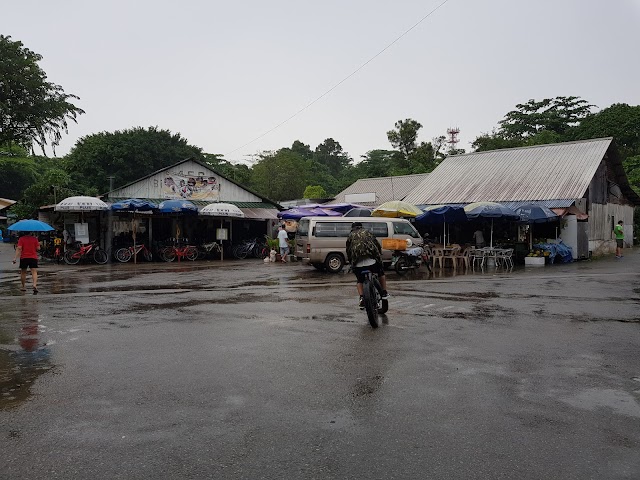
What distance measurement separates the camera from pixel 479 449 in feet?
12.0

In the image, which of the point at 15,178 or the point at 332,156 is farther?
the point at 332,156

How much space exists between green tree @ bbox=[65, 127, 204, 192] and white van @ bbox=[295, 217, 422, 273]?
27051 mm

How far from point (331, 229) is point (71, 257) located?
38.8ft

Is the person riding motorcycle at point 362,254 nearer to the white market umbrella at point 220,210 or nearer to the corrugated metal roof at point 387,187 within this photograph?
the white market umbrella at point 220,210

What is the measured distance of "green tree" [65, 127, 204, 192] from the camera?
4147cm

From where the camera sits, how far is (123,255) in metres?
23.4

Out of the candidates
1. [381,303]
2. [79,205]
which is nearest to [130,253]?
[79,205]

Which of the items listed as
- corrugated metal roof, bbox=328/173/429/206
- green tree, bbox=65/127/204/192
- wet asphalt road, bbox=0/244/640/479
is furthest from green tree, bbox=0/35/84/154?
wet asphalt road, bbox=0/244/640/479

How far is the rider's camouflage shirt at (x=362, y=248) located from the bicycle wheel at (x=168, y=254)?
16993 millimetres

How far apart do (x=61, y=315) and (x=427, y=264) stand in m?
13.3

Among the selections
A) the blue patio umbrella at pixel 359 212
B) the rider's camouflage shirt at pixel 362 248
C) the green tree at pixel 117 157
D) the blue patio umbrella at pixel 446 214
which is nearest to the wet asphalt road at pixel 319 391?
the rider's camouflage shirt at pixel 362 248

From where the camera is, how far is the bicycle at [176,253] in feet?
79.1

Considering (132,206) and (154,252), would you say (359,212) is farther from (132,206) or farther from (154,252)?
(132,206)

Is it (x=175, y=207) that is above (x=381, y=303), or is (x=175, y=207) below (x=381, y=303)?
above
